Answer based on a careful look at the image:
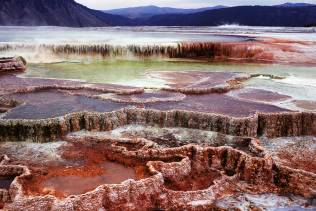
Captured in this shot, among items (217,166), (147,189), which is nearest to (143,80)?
(217,166)

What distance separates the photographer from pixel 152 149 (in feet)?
36.4

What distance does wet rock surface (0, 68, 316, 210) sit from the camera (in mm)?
9312

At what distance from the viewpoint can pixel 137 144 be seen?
11836 mm

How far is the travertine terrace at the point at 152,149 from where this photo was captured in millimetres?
9328

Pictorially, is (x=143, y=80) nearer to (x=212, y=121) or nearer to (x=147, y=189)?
(x=212, y=121)

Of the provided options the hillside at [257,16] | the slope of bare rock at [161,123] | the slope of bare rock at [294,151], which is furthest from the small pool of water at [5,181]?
the hillside at [257,16]

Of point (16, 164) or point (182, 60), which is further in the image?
point (182, 60)

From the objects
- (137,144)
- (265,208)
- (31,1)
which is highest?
(31,1)

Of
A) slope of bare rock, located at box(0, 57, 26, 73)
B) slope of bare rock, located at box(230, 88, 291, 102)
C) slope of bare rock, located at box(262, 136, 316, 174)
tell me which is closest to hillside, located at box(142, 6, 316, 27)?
slope of bare rock, located at box(0, 57, 26, 73)

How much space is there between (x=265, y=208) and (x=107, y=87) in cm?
1021

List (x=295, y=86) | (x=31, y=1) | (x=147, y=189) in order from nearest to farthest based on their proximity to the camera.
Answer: (x=147, y=189), (x=295, y=86), (x=31, y=1)

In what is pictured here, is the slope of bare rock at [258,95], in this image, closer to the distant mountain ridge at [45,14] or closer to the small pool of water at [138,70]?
the small pool of water at [138,70]

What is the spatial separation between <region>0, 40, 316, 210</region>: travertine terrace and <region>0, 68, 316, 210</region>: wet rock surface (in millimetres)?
27

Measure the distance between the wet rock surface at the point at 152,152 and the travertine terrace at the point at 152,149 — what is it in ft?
0.09
